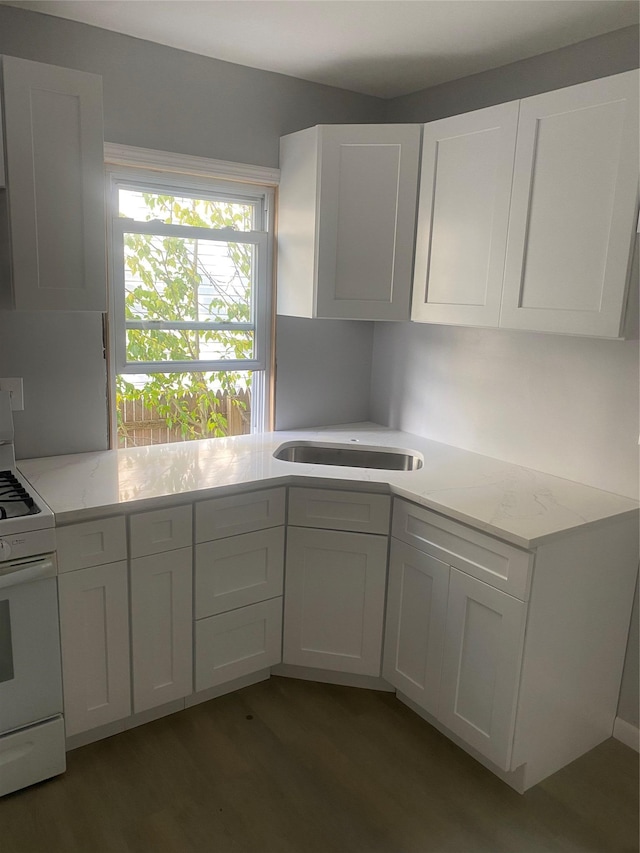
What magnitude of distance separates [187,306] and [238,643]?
1412 millimetres

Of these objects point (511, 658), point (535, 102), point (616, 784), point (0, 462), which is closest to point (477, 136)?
point (535, 102)

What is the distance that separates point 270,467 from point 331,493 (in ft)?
0.87

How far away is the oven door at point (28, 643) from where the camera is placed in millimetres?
1888

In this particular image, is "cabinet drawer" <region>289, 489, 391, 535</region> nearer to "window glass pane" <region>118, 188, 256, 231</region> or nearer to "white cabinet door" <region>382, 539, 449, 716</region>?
"white cabinet door" <region>382, 539, 449, 716</region>

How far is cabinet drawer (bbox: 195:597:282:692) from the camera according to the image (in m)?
2.37

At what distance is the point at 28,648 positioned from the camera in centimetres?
194

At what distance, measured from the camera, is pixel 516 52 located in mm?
2457

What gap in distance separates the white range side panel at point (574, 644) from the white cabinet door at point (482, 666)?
38 mm

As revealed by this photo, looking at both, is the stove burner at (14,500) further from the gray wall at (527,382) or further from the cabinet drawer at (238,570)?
the gray wall at (527,382)

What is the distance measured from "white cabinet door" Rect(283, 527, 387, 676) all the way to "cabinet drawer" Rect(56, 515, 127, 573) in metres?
0.66

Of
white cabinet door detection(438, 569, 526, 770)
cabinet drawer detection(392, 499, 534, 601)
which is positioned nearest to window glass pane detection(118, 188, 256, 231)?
cabinet drawer detection(392, 499, 534, 601)

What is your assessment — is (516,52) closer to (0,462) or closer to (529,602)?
(529,602)

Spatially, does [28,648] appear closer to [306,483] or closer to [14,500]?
[14,500]

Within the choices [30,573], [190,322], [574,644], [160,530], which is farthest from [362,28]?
[574,644]
